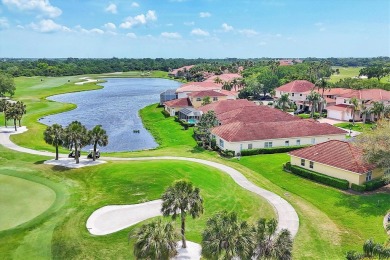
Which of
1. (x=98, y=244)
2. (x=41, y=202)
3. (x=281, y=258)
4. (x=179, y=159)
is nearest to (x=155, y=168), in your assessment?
(x=179, y=159)

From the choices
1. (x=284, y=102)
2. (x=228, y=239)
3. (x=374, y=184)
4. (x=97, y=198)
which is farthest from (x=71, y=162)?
(x=284, y=102)

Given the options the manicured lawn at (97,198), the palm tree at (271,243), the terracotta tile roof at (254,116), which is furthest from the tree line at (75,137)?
the palm tree at (271,243)

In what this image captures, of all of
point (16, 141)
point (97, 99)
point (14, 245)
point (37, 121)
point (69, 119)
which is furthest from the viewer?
point (97, 99)

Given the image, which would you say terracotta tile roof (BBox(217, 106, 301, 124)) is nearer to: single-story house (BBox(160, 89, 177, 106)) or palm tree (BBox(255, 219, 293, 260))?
single-story house (BBox(160, 89, 177, 106))

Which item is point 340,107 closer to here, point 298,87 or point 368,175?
point 298,87

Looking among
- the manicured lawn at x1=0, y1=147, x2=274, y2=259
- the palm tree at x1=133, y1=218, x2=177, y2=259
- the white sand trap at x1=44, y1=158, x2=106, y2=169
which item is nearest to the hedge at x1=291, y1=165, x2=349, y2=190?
the manicured lawn at x1=0, y1=147, x2=274, y2=259

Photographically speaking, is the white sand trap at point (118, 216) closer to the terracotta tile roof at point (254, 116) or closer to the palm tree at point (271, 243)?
the palm tree at point (271, 243)

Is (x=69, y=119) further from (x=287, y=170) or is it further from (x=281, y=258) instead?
(x=281, y=258)
